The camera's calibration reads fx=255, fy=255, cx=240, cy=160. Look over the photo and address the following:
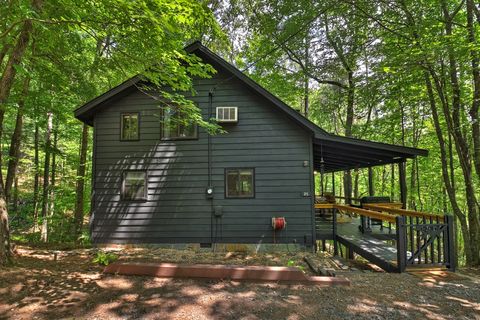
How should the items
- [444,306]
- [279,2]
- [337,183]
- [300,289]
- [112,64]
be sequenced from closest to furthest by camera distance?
[444,306], [300,289], [112,64], [279,2], [337,183]

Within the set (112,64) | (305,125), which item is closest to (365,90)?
(305,125)

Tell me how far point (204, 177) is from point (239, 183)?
3.68 ft

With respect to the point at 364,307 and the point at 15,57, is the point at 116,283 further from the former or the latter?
the point at 15,57

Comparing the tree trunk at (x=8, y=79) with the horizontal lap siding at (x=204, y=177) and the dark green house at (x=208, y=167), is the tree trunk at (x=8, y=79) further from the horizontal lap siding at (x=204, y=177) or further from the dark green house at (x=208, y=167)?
the horizontal lap siding at (x=204, y=177)

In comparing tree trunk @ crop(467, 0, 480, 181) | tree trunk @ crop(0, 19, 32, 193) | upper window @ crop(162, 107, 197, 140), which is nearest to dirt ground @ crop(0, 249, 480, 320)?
tree trunk @ crop(0, 19, 32, 193)

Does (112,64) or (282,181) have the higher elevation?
(112,64)

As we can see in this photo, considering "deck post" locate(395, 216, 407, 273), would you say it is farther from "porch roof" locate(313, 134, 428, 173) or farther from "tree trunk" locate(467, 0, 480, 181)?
"tree trunk" locate(467, 0, 480, 181)

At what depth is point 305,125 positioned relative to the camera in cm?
762

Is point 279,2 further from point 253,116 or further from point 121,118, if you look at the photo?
point 121,118

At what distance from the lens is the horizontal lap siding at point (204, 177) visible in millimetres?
7820

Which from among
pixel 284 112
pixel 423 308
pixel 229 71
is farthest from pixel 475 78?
pixel 229 71

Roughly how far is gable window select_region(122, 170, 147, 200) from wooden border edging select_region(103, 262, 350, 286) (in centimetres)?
398

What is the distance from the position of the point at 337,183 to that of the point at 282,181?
66.5 feet

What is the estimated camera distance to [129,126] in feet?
27.8
